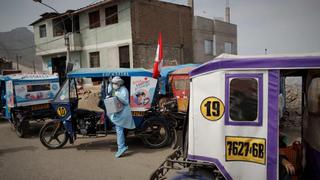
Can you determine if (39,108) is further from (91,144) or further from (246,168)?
(246,168)

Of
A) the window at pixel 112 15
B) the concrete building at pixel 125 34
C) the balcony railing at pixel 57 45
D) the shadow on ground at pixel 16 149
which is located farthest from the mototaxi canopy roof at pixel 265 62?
the balcony railing at pixel 57 45

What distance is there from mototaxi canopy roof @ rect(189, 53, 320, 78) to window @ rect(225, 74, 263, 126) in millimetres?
115

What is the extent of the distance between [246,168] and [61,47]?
81.2 feet

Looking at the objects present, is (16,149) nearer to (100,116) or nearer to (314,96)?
(100,116)

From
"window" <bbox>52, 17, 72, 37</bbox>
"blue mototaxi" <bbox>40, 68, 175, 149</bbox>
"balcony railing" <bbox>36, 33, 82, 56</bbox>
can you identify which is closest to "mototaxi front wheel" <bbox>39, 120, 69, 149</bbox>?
"blue mototaxi" <bbox>40, 68, 175, 149</bbox>

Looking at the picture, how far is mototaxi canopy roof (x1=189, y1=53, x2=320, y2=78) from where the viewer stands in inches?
115

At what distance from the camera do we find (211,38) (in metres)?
27.9

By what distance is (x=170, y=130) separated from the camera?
7.31 m

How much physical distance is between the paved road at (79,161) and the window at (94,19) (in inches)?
624

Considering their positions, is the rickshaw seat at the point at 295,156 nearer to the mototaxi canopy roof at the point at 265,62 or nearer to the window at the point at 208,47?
the mototaxi canopy roof at the point at 265,62

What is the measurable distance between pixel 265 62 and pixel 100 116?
17.0ft

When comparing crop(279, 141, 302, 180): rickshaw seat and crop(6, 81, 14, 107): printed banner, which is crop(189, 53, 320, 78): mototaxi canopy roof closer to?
crop(279, 141, 302, 180): rickshaw seat

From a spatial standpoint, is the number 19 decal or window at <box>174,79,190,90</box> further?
window at <box>174,79,190,90</box>

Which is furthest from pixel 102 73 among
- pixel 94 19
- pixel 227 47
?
pixel 227 47
